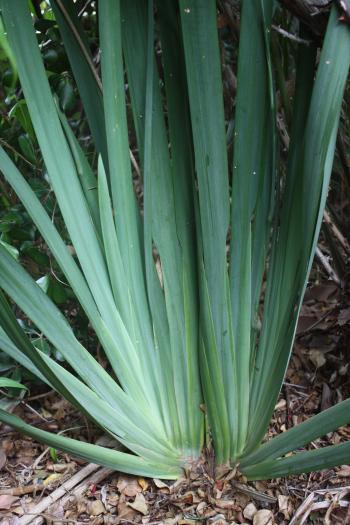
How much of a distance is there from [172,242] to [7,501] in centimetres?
54

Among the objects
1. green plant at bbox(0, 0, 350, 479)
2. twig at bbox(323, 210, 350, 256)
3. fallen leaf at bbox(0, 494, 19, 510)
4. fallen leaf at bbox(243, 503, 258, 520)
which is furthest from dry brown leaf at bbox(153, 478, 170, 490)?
twig at bbox(323, 210, 350, 256)

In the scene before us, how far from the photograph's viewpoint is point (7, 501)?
973 millimetres

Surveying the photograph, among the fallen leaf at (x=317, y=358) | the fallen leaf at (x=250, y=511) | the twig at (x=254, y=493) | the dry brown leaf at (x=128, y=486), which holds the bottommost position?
the fallen leaf at (x=317, y=358)

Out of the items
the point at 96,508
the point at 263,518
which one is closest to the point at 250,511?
the point at 263,518

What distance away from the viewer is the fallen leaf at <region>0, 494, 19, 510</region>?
0.96 m

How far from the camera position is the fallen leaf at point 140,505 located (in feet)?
3.05

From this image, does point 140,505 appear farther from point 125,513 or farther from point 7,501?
point 7,501

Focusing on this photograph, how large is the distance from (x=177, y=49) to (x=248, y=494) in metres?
0.75

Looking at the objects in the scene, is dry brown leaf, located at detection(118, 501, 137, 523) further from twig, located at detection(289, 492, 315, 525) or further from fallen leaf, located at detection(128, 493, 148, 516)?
twig, located at detection(289, 492, 315, 525)

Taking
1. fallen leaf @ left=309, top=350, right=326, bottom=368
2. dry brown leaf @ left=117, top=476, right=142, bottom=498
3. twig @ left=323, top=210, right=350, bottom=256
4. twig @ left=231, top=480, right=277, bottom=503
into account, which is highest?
twig @ left=323, top=210, right=350, bottom=256

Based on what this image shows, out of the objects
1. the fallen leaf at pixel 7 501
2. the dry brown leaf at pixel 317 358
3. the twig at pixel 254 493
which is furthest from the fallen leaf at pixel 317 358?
the fallen leaf at pixel 7 501

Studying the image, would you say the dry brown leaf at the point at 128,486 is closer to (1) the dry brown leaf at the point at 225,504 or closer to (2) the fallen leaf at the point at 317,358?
(1) the dry brown leaf at the point at 225,504

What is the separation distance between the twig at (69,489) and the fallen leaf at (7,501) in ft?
0.15

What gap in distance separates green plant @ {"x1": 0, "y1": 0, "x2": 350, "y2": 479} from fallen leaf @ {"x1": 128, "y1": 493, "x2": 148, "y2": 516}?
0.05 metres
